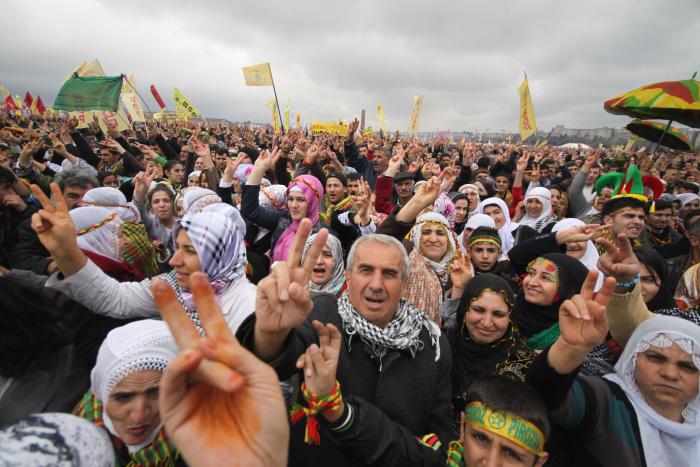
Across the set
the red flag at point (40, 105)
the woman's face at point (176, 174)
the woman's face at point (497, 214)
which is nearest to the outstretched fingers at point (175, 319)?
the woman's face at point (497, 214)

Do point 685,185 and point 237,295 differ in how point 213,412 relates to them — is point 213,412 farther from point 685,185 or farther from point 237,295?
point 685,185

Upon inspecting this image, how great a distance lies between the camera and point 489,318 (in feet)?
6.56

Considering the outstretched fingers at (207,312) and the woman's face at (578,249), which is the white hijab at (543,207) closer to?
the woman's face at (578,249)

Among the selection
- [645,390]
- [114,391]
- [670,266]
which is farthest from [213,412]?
[670,266]

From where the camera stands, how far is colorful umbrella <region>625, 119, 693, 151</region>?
793cm

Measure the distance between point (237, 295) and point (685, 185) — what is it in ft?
30.1

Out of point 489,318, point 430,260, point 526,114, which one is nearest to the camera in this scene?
point 489,318

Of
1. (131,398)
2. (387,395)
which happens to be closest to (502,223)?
(387,395)

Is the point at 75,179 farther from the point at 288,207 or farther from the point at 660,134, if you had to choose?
the point at 660,134

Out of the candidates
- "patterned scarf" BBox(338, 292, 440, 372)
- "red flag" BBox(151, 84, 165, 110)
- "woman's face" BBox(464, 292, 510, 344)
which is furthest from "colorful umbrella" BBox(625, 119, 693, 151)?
"red flag" BBox(151, 84, 165, 110)

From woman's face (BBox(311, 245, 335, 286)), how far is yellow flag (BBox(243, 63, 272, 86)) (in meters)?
9.32

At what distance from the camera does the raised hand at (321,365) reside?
1.16m

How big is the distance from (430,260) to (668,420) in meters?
1.85

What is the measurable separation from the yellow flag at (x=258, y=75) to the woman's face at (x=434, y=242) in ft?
30.2
